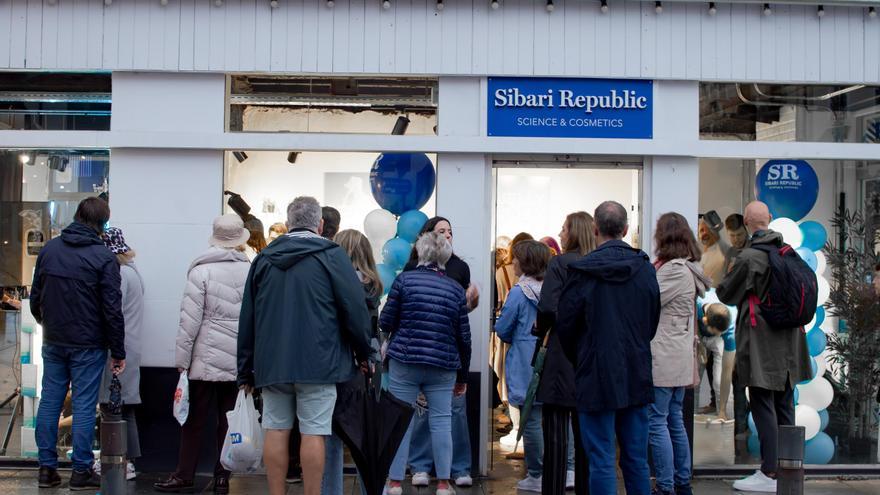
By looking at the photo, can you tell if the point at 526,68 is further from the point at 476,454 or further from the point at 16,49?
the point at 16,49

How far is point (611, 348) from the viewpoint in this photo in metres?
5.66

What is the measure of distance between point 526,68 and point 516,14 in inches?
16.4

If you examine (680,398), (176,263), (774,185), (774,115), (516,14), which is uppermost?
(516,14)

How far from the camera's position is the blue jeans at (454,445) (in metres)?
7.52

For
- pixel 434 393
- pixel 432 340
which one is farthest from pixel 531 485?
pixel 432 340

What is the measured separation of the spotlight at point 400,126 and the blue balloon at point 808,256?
3.20 meters

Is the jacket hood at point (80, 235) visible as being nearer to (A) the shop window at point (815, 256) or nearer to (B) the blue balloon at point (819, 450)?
(A) the shop window at point (815, 256)

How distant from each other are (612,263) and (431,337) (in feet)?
5.01

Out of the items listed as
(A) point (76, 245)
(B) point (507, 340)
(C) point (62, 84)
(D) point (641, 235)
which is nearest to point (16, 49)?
(C) point (62, 84)

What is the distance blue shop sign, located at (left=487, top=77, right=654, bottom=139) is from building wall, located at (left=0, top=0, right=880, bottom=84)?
0.10m

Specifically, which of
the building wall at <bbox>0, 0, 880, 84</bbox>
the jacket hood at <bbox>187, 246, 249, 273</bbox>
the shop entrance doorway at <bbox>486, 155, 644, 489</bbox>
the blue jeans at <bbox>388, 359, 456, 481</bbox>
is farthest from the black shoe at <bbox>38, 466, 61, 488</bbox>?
the shop entrance doorway at <bbox>486, 155, 644, 489</bbox>

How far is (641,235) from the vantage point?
26.3 ft

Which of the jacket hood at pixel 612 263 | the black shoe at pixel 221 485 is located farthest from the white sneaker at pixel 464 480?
the jacket hood at pixel 612 263

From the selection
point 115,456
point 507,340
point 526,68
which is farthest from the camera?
point 526,68
